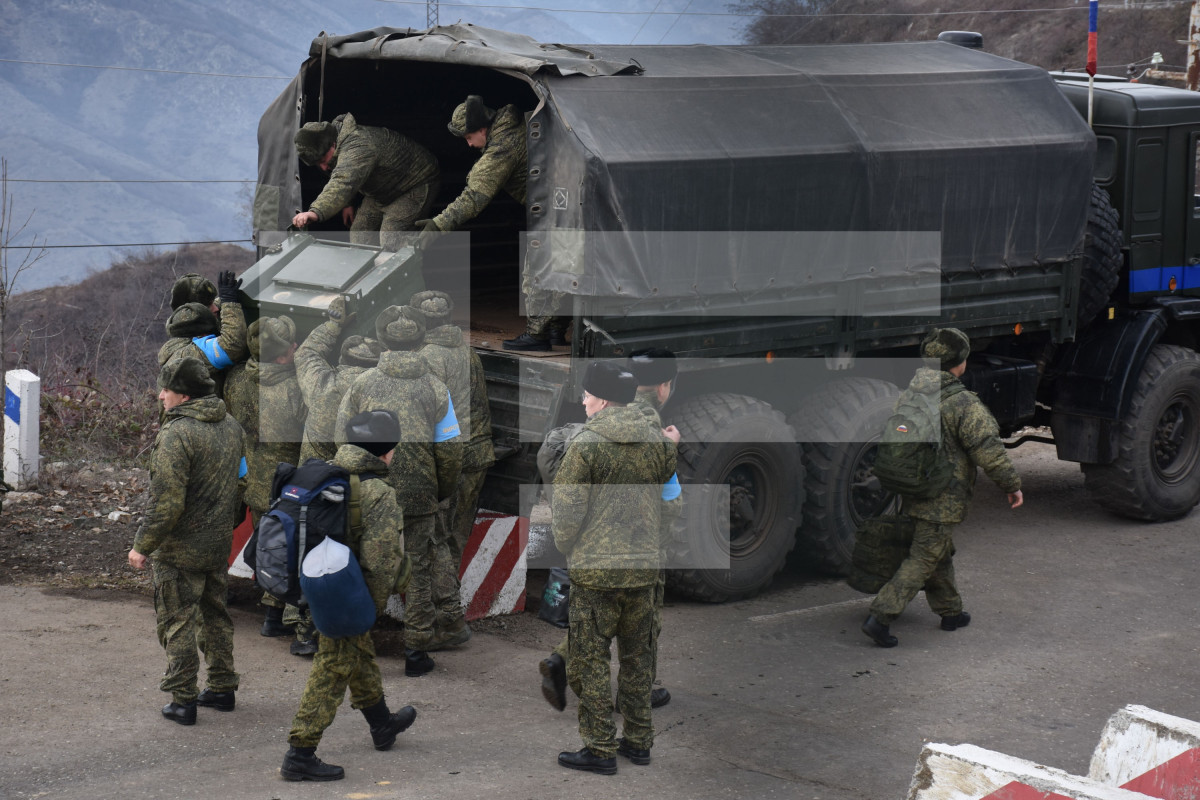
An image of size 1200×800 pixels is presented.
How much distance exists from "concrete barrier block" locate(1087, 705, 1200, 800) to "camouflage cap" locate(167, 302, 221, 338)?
468 cm

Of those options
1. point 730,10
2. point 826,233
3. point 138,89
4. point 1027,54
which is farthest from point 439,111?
point 138,89

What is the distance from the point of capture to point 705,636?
7.04 meters

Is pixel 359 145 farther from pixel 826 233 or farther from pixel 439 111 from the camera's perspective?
pixel 826 233

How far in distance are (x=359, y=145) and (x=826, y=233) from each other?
276 centimetres

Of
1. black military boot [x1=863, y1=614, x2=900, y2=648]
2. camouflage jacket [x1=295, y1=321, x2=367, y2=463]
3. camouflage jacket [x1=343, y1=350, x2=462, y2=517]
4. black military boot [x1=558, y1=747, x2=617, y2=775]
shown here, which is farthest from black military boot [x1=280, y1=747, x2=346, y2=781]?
black military boot [x1=863, y1=614, x2=900, y2=648]

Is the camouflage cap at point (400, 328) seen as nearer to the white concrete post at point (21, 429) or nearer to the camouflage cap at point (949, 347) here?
the camouflage cap at point (949, 347)

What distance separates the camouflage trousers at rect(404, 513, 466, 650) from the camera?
635 cm

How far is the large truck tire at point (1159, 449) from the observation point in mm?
9125

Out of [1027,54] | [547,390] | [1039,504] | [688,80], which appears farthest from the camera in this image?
[1027,54]

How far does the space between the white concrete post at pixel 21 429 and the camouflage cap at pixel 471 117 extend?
335 centimetres

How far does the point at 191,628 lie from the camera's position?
5648mm

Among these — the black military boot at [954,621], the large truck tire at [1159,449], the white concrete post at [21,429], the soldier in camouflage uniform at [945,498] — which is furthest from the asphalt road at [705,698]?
the white concrete post at [21,429]

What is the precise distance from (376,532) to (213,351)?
2.35 m

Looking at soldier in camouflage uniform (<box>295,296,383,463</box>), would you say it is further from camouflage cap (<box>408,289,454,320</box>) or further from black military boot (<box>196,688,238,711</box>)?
black military boot (<box>196,688,238,711</box>)
